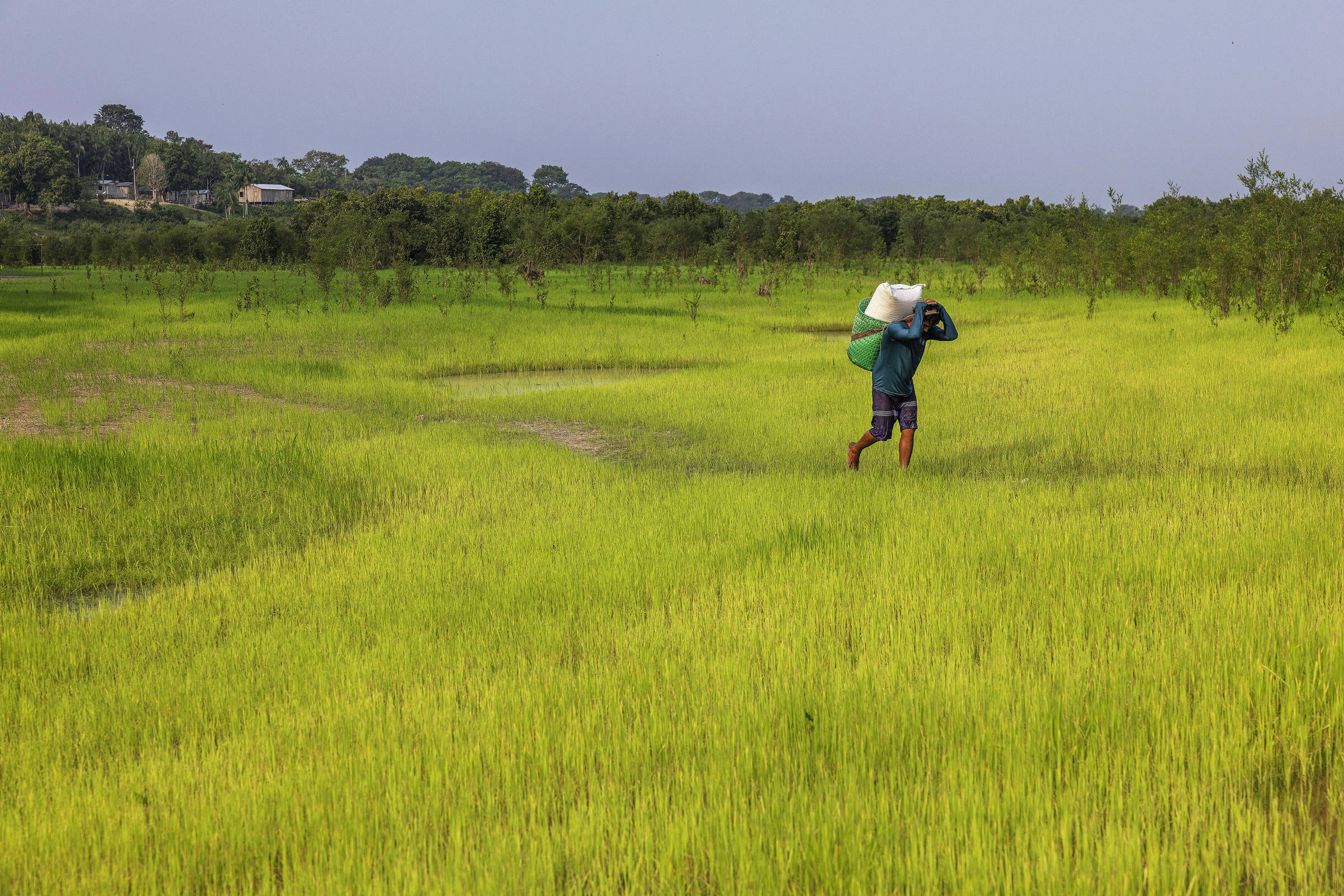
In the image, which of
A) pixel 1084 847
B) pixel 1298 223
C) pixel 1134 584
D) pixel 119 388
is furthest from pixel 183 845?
pixel 1298 223

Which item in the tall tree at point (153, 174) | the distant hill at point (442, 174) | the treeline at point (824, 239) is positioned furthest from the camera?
the distant hill at point (442, 174)

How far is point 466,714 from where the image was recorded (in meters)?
3.49

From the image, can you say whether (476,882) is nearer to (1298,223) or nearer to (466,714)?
(466,714)

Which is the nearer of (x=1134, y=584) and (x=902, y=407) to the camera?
(x=1134, y=584)

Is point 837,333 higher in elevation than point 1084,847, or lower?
higher

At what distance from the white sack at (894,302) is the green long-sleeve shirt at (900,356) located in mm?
62

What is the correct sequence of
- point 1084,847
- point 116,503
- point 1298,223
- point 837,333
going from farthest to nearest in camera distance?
point 837,333 → point 1298,223 → point 116,503 → point 1084,847

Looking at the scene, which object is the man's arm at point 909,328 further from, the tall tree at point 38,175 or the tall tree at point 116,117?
the tall tree at point 116,117

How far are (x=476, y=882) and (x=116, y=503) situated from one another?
21.1 ft

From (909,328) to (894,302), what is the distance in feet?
0.83

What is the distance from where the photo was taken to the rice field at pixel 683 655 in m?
2.60

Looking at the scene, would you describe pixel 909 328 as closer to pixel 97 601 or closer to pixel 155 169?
pixel 97 601

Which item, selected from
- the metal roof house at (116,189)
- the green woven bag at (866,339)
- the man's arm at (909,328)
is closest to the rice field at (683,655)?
the green woven bag at (866,339)

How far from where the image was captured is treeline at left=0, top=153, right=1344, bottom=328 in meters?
17.8
